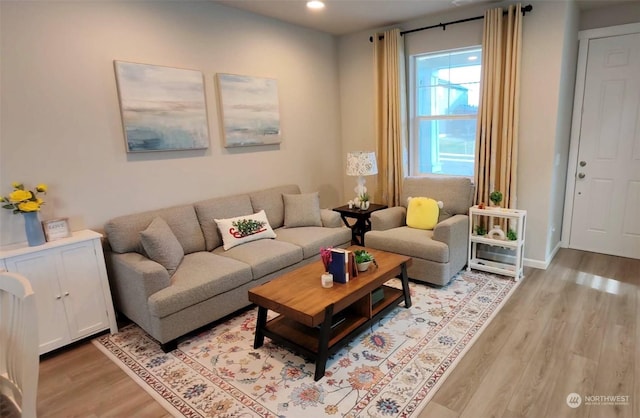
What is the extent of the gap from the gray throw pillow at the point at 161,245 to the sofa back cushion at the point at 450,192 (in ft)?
8.38

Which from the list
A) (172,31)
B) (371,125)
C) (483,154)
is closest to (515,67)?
(483,154)

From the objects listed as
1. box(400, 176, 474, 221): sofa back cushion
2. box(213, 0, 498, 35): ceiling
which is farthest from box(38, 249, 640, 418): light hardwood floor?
box(213, 0, 498, 35): ceiling

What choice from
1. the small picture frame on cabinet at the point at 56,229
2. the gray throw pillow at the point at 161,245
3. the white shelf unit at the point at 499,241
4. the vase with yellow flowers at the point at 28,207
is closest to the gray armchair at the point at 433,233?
the white shelf unit at the point at 499,241

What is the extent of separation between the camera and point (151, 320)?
2543 millimetres

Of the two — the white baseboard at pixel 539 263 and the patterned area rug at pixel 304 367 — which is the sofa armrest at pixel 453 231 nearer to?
the patterned area rug at pixel 304 367

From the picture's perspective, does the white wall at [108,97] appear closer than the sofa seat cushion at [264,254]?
Yes

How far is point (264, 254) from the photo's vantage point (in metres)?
3.17

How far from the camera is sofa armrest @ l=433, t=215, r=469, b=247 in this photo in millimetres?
3311

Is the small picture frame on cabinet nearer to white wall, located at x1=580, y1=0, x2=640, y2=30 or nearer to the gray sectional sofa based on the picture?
the gray sectional sofa

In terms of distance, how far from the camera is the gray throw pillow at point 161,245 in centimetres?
274

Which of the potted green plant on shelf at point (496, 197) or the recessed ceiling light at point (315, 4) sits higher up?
the recessed ceiling light at point (315, 4)

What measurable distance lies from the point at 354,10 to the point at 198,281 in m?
3.07

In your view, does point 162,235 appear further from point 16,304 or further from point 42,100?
point 16,304

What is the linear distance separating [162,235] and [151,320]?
0.63 m
